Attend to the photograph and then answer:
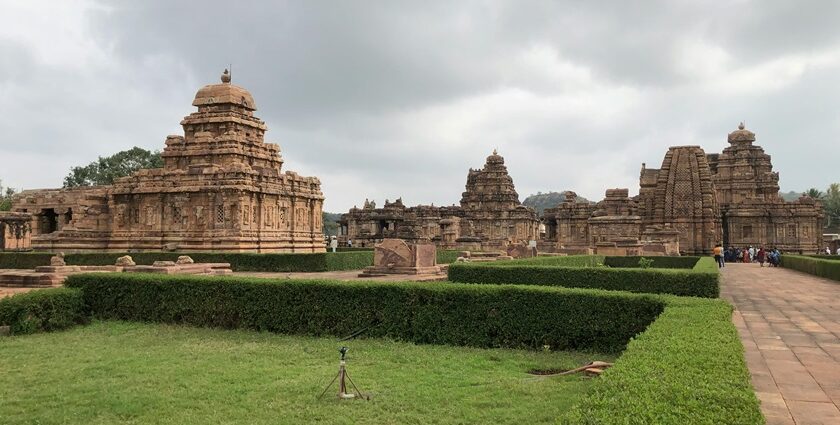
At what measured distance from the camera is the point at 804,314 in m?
11.4

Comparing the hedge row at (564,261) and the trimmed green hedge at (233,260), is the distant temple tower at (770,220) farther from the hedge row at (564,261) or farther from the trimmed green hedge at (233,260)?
the trimmed green hedge at (233,260)

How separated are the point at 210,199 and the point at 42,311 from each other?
724 inches

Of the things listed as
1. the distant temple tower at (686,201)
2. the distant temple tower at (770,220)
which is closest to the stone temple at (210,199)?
the distant temple tower at (686,201)

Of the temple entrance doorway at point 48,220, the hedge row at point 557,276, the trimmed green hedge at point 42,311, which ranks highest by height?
the temple entrance doorway at point 48,220

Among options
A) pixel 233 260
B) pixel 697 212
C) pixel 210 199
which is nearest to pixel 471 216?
pixel 697 212

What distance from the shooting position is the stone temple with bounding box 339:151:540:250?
176 ft

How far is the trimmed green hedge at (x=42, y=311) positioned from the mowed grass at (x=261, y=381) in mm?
474

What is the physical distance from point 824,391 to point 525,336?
460cm

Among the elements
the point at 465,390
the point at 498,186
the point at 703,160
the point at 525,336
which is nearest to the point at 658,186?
the point at 703,160

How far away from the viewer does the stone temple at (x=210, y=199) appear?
95.6 feet

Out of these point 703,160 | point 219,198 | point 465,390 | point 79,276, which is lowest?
point 465,390

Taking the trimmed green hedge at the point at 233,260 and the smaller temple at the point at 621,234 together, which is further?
the smaller temple at the point at 621,234

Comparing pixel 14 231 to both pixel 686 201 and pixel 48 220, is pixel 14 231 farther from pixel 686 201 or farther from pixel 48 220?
pixel 686 201

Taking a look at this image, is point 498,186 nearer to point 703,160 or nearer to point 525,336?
point 703,160
